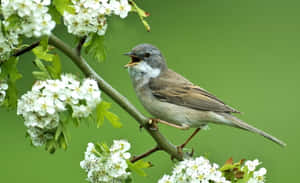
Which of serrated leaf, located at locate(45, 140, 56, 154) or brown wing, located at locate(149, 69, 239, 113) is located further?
brown wing, located at locate(149, 69, 239, 113)

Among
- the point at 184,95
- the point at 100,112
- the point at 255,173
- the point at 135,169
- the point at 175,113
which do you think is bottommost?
the point at 255,173

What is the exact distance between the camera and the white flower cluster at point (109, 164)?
2121 mm

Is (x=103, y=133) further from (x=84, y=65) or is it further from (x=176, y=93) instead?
(x=84, y=65)

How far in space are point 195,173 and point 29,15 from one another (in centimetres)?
80

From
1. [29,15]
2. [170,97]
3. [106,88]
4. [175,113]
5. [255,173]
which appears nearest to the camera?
[29,15]

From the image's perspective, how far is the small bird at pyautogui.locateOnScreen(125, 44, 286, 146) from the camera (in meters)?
3.17

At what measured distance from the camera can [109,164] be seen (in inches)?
83.7

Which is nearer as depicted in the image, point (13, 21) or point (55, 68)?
point (13, 21)

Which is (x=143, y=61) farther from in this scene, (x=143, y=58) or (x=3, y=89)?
(x=3, y=89)

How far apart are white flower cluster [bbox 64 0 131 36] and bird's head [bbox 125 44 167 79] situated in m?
1.19

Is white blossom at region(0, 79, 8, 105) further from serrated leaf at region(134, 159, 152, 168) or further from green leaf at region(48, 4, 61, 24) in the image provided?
serrated leaf at region(134, 159, 152, 168)

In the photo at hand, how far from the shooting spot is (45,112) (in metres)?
1.95

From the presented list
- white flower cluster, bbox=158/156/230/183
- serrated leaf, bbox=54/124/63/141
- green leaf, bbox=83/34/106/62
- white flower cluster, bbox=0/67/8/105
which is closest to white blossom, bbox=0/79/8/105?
white flower cluster, bbox=0/67/8/105

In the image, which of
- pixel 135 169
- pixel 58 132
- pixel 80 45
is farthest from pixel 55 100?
pixel 135 169
